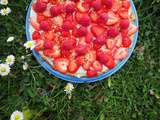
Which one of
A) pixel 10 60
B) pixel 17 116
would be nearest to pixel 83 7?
pixel 10 60

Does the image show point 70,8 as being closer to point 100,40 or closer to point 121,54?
point 100,40

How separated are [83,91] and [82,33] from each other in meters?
0.27

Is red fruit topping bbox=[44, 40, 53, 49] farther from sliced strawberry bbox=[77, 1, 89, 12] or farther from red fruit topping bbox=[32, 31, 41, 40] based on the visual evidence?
sliced strawberry bbox=[77, 1, 89, 12]

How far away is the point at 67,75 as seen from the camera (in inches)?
80.6

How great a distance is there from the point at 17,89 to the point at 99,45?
425 mm

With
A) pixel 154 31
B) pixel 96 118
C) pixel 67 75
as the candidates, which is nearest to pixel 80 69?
pixel 67 75

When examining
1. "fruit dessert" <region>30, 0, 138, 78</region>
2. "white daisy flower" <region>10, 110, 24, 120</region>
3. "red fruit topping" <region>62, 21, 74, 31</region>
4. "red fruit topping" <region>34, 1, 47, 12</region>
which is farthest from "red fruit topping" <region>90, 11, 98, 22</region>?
"white daisy flower" <region>10, 110, 24, 120</region>

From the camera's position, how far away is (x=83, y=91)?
6.93 feet

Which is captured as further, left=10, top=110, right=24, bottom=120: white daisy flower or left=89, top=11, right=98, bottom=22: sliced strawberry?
left=89, top=11, right=98, bottom=22: sliced strawberry

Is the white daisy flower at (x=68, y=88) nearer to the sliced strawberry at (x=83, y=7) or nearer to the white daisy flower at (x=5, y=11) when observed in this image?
the sliced strawberry at (x=83, y=7)

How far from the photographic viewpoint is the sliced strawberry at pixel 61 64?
2035mm

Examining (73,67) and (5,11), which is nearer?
(73,67)

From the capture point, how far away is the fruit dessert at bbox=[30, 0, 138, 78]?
2.04 meters

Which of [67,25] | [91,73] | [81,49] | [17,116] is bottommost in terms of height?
[17,116]
